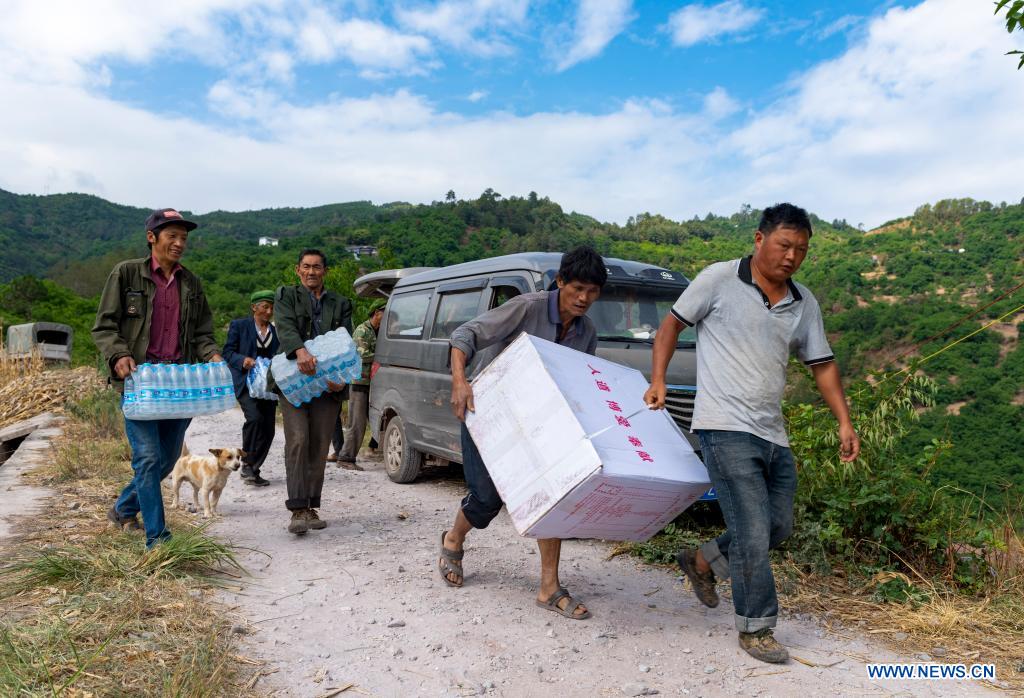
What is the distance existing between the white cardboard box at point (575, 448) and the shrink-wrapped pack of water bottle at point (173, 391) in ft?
5.55

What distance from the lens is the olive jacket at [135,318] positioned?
167 inches

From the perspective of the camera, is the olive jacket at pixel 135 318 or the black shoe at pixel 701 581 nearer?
the black shoe at pixel 701 581

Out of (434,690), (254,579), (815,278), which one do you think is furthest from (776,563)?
(815,278)

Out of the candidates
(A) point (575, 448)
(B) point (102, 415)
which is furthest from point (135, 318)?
(B) point (102, 415)

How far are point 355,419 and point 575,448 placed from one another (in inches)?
234

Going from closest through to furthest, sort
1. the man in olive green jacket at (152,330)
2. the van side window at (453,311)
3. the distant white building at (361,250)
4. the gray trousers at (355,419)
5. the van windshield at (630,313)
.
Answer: the man in olive green jacket at (152,330) < the van windshield at (630,313) < the van side window at (453,311) < the gray trousers at (355,419) < the distant white building at (361,250)

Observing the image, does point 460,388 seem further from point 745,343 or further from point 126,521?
point 126,521

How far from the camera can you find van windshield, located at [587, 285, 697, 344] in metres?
5.73

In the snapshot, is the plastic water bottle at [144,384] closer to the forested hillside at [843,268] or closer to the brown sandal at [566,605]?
the brown sandal at [566,605]

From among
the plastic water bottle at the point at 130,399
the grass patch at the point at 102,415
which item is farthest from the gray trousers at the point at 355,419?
the plastic water bottle at the point at 130,399

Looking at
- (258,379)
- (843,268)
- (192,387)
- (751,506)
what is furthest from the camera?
(843,268)

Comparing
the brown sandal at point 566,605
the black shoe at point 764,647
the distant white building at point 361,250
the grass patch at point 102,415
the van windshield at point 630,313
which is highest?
the distant white building at point 361,250

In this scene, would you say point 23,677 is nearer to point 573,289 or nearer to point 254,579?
point 254,579

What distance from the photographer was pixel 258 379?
23.3 ft
